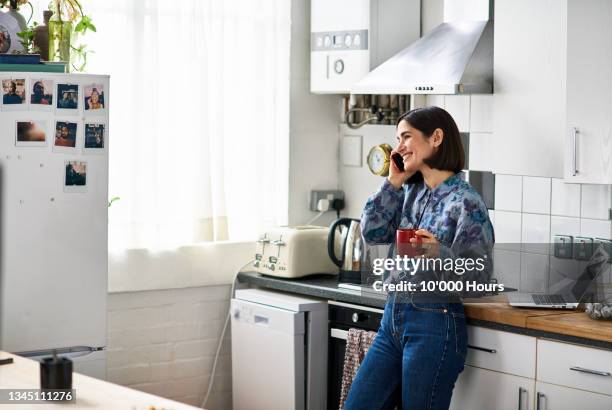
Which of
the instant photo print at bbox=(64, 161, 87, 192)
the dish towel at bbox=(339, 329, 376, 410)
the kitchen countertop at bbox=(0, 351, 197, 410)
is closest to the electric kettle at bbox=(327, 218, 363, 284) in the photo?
the dish towel at bbox=(339, 329, 376, 410)

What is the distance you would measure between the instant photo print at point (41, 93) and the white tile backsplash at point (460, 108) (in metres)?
1.68

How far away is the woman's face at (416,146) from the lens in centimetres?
317

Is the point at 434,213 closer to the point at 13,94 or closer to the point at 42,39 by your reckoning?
the point at 13,94

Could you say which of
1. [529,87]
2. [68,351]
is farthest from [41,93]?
[529,87]

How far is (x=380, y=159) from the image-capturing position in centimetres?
440

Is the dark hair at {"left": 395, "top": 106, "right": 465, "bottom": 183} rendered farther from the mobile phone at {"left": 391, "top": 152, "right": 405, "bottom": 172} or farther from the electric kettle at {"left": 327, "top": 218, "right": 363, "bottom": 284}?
the electric kettle at {"left": 327, "top": 218, "right": 363, "bottom": 284}

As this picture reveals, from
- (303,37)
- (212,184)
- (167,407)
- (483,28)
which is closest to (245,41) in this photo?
(303,37)

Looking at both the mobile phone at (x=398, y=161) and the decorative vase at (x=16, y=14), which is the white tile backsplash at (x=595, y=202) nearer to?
the mobile phone at (x=398, y=161)

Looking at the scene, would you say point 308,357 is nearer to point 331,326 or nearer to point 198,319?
point 331,326

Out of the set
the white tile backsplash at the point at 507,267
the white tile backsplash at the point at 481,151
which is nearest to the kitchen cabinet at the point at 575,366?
the white tile backsplash at the point at 507,267

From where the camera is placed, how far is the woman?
3.05 metres

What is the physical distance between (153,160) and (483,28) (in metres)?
1.56

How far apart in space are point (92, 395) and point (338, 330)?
176cm

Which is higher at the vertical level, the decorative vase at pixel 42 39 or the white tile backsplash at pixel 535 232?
the decorative vase at pixel 42 39
